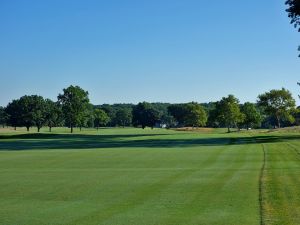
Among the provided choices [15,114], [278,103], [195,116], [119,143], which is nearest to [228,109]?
[278,103]

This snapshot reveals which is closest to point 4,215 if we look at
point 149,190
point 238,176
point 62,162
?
point 149,190

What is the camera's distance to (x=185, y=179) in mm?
22516

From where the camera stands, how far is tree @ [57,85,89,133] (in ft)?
423

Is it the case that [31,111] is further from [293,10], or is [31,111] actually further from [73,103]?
[293,10]

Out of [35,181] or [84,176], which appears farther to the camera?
[84,176]

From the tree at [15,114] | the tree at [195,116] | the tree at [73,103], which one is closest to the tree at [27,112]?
the tree at [15,114]

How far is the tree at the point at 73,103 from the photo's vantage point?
128875mm

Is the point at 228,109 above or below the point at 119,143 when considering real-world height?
above

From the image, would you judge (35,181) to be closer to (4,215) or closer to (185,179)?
(185,179)

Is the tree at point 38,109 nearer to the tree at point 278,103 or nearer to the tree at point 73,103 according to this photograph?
the tree at point 73,103

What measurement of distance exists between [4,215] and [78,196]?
12.8 ft

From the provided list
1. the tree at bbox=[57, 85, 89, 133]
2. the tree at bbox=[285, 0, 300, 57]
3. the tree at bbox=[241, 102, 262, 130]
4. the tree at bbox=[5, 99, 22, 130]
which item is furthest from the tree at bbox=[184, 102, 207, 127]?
the tree at bbox=[285, 0, 300, 57]

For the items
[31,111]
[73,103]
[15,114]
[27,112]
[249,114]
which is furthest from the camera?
[249,114]

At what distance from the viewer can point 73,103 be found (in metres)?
130
